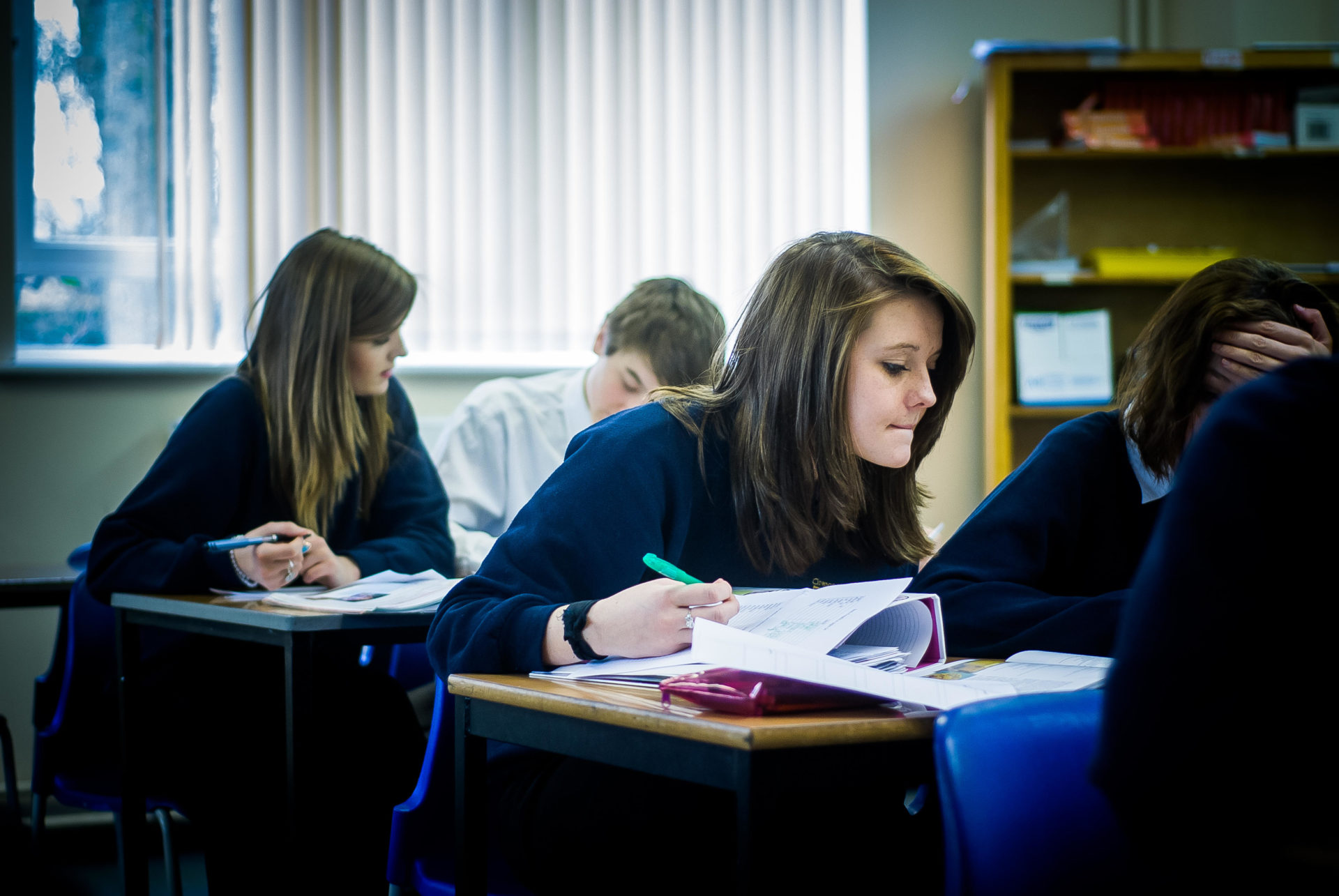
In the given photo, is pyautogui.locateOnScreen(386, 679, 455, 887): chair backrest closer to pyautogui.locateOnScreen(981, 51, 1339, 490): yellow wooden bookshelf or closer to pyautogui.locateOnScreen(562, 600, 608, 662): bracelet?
pyautogui.locateOnScreen(562, 600, 608, 662): bracelet

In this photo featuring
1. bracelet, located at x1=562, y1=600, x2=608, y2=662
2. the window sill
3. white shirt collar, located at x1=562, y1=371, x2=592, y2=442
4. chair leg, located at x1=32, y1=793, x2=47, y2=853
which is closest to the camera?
bracelet, located at x1=562, y1=600, x2=608, y2=662

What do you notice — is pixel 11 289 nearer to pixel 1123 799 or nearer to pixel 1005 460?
pixel 1005 460

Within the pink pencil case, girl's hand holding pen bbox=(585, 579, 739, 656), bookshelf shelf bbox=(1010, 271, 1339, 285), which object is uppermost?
bookshelf shelf bbox=(1010, 271, 1339, 285)

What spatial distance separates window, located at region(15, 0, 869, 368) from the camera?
332 cm

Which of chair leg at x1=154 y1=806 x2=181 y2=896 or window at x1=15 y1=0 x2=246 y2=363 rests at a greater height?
window at x1=15 y1=0 x2=246 y2=363

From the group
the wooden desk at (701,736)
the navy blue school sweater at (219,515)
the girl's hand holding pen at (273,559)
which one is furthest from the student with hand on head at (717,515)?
the navy blue school sweater at (219,515)

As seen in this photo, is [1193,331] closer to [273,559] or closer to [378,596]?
[378,596]

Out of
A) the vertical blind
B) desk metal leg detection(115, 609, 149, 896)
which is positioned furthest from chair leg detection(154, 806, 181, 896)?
the vertical blind

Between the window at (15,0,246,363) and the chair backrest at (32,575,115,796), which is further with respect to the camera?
the window at (15,0,246,363)

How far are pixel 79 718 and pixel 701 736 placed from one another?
1773 mm

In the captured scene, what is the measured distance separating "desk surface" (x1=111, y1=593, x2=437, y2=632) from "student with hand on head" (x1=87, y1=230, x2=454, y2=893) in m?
0.09

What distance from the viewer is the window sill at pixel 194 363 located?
3221 mm

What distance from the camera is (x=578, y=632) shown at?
1025 mm

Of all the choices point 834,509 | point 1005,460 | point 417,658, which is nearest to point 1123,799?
point 834,509
